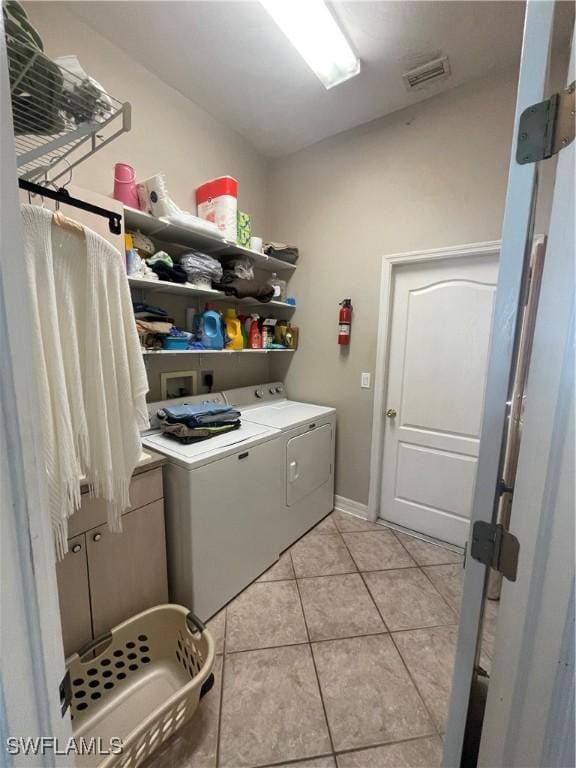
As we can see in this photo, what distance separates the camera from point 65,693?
52 centimetres

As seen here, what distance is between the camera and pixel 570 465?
0.46 metres

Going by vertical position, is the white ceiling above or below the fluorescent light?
above

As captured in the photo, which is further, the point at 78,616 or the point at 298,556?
the point at 298,556

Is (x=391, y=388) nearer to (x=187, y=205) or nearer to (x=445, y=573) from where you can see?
(x=445, y=573)

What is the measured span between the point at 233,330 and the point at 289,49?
1655mm

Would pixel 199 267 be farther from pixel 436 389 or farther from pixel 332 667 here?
pixel 332 667

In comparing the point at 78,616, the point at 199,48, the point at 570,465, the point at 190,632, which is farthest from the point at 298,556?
the point at 199,48

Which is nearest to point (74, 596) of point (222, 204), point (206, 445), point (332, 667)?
point (206, 445)

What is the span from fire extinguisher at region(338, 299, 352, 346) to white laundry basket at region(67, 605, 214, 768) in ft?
6.58

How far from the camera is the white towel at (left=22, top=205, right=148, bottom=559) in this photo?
91cm

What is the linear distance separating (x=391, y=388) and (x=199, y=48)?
2441 mm

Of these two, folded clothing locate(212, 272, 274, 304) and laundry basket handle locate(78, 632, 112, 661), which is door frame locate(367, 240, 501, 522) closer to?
folded clothing locate(212, 272, 274, 304)

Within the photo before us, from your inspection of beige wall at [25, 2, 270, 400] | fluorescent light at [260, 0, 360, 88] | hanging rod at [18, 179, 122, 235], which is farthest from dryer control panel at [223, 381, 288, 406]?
fluorescent light at [260, 0, 360, 88]

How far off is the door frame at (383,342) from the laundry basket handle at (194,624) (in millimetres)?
1628
